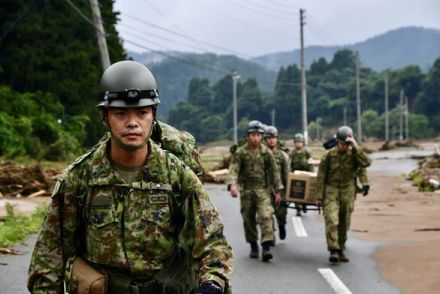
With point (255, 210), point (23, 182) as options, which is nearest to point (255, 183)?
point (255, 210)

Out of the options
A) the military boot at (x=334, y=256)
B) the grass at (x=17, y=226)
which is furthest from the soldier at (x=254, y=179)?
the grass at (x=17, y=226)


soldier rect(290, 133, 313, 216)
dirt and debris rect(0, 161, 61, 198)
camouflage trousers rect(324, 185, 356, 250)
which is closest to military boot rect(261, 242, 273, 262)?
camouflage trousers rect(324, 185, 356, 250)

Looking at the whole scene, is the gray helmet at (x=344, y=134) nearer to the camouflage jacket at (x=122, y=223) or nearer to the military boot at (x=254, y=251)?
the military boot at (x=254, y=251)

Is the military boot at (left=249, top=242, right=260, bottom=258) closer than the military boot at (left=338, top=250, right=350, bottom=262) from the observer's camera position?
No

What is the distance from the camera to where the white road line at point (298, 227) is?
14.6m

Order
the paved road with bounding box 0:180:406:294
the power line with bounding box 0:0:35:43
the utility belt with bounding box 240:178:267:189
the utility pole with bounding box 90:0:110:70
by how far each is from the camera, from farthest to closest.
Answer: the power line with bounding box 0:0:35:43
the utility pole with bounding box 90:0:110:70
the utility belt with bounding box 240:178:267:189
the paved road with bounding box 0:180:406:294

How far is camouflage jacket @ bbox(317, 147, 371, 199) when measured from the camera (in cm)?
1171

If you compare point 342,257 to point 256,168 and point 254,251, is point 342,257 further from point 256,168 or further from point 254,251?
point 256,168

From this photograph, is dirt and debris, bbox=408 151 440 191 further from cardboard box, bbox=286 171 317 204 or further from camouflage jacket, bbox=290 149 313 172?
cardboard box, bbox=286 171 317 204

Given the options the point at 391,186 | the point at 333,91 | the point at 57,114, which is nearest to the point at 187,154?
the point at 391,186

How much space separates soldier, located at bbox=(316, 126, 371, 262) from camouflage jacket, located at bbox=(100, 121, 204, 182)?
6113mm

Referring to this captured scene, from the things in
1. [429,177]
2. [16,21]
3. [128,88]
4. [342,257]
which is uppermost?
[16,21]

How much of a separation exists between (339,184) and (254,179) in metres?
1.25

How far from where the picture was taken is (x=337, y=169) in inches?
463
